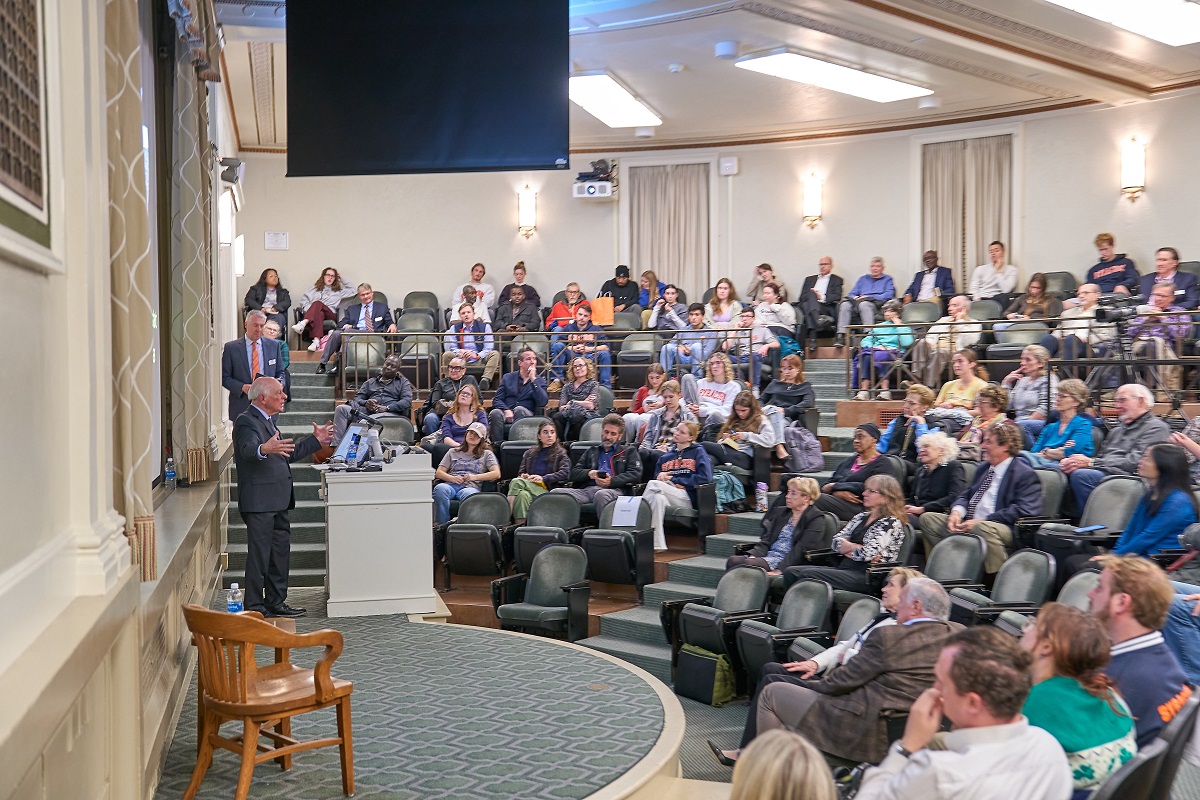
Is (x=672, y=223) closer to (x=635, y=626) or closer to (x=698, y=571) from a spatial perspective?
(x=698, y=571)

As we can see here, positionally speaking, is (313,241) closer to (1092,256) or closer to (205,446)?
(205,446)

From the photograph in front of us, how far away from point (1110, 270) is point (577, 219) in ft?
21.3

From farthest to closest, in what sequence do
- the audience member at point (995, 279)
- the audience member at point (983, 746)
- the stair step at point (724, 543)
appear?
the audience member at point (995, 279) < the stair step at point (724, 543) < the audience member at point (983, 746)

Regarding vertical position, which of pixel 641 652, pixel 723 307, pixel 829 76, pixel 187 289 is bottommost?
pixel 641 652

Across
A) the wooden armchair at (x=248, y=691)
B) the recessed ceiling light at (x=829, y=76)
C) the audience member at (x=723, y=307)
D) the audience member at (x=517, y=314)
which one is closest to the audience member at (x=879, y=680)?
the wooden armchair at (x=248, y=691)

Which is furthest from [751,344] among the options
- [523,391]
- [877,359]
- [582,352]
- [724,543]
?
[724,543]

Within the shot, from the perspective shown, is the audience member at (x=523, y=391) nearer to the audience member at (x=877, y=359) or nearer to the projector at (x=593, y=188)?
the audience member at (x=877, y=359)

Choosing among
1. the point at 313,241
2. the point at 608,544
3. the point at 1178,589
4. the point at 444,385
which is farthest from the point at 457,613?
the point at 313,241

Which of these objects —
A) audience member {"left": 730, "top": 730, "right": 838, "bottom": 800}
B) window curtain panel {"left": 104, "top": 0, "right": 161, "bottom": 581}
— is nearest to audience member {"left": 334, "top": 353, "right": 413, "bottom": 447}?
window curtain panel {"left": 104, "top": 0, "right": 161, "bottom": 581}

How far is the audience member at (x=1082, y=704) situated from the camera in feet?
10.3

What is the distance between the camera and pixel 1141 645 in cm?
354

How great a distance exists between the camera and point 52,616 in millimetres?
2539

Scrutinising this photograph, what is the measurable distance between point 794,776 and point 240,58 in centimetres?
975

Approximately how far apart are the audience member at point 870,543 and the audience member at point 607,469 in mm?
2392
